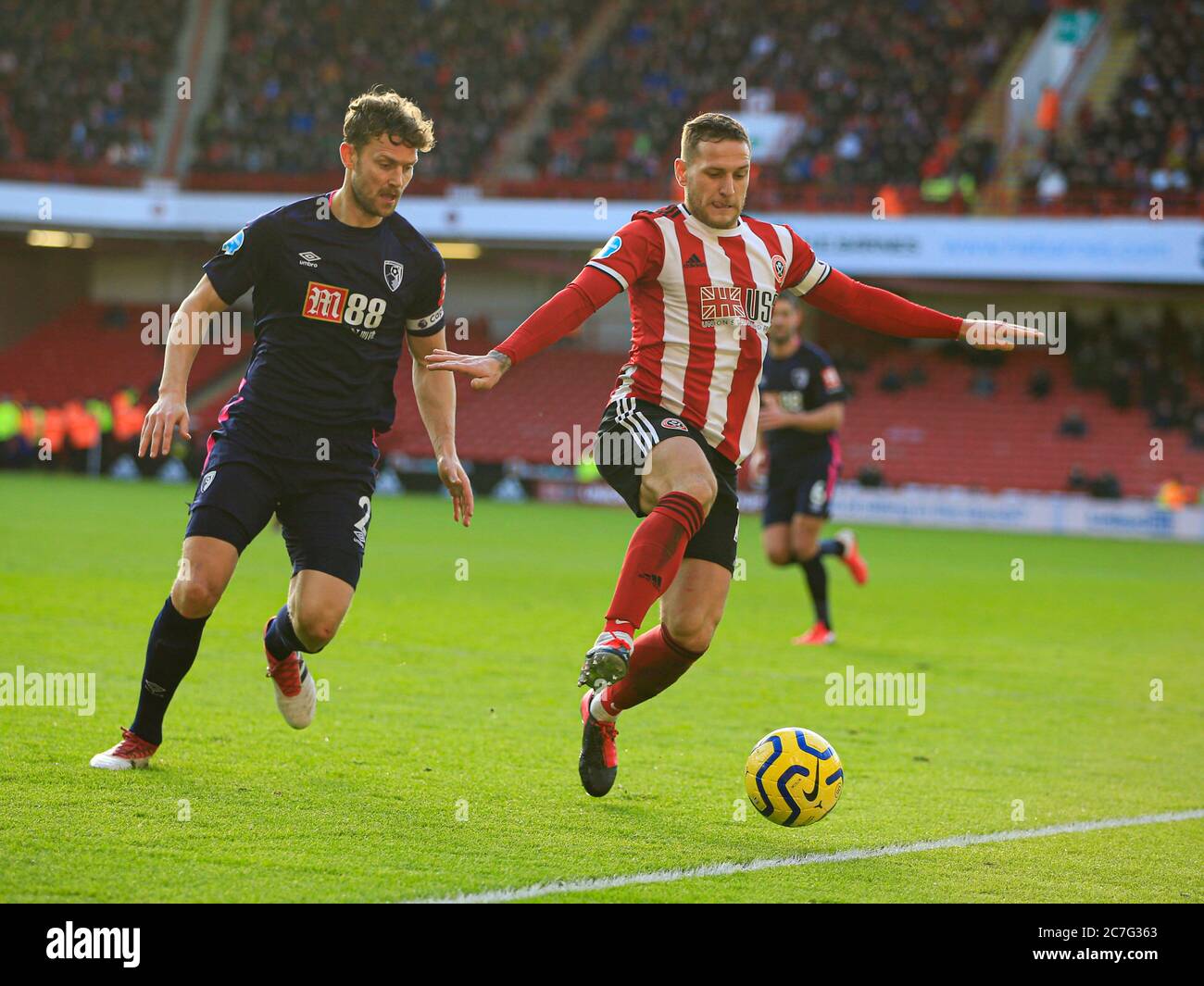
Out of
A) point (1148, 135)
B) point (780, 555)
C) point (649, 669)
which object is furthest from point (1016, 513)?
point (649, 669)

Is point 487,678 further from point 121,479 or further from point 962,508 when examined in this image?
point 121,479

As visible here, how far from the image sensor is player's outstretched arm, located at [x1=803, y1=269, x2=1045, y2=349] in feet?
19.4

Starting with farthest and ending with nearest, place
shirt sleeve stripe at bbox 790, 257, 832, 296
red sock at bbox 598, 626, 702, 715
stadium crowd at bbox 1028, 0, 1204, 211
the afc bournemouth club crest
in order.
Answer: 1. stadium crowd at bbox 1028, 0, 1204, 211
2. shirt sleeve stripe at bbox 790, 257, 832, 296
3. the afc bournemouth club crest
4. red sock at bbox 598, 626, 702, 715

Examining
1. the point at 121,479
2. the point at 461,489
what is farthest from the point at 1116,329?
the point at 461,489

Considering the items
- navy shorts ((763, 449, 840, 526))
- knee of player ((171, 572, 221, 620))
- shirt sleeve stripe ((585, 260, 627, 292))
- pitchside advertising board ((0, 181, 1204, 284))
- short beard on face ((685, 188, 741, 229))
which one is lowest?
knee of player ((171, 572, 221, 620))

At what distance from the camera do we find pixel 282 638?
19.4ft

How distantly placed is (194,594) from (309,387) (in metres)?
0.91

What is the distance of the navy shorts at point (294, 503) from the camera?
5.56 meters

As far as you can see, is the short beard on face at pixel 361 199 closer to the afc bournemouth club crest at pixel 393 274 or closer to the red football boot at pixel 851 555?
the afc bournemouth club crest at pixel 393 274

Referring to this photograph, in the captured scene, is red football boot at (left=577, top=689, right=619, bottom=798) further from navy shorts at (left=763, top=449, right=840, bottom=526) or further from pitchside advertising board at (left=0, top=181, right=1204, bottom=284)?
pitchside advertising board at (left=0, top=181, right=1204, bottom=284)

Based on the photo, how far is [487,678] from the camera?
8.82 metres

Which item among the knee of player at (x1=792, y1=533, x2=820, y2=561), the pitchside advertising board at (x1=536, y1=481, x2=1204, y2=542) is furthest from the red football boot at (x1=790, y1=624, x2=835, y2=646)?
the pitchside advertising board at (x1=536, y1=481, x2=1204, y2=542)

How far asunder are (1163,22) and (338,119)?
1955cm

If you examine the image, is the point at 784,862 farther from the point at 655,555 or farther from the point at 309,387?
the point at 309,387
